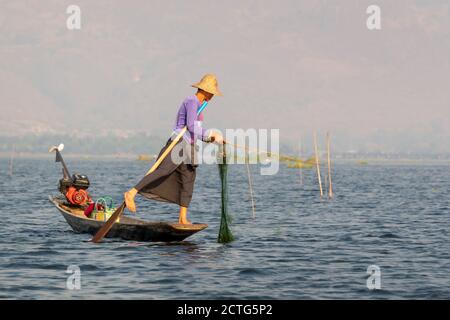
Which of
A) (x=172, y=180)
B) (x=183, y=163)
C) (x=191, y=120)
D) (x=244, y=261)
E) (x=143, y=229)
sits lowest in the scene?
(x=244, y=261)

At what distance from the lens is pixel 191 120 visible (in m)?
19.2

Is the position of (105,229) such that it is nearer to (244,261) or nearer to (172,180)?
(172,180)

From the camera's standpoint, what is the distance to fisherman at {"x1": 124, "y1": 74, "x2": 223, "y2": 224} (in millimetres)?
19125

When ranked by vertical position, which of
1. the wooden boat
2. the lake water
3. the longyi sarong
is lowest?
the lake water

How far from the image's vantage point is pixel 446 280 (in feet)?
55.6

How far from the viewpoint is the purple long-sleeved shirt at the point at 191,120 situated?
19.1m

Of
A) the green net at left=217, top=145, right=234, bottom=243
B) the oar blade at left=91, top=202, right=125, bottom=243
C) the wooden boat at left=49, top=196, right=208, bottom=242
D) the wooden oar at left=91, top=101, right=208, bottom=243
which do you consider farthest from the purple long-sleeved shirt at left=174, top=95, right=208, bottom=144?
the oar blade at left=91, top=202, right=125, bottom=243

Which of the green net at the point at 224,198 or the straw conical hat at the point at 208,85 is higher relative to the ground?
the straw conical hat at the point at 208,85

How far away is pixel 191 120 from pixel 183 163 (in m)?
1.09

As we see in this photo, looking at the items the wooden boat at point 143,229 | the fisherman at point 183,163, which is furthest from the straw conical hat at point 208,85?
the wooden boat at point 143,229

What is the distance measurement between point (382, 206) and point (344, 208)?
285 cm

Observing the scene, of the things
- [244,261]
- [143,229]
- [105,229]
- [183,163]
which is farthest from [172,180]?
[244,261]

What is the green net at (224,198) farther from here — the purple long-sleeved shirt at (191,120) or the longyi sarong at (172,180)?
the purple long-sleeved shirt at (191,120)

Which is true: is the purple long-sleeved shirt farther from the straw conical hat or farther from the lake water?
the lake water
